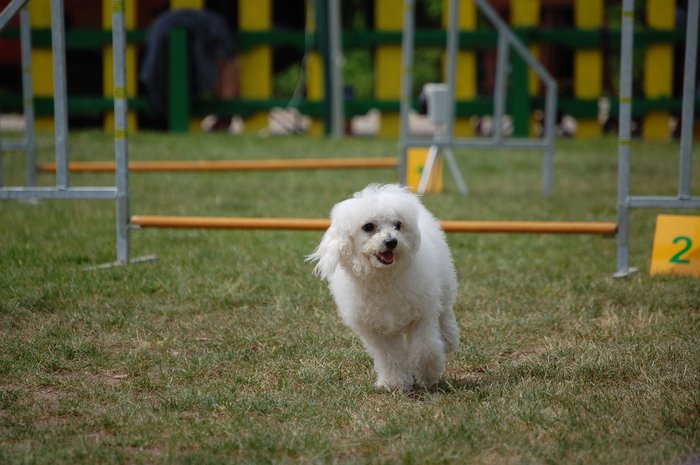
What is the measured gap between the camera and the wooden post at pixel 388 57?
15641mm

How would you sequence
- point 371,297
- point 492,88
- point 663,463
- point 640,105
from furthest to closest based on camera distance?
point 492,88
point 640,105
point 371,297
point 663,463

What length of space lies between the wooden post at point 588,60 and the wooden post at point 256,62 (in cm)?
466

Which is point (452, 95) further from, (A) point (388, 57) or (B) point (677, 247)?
(A) point (388, 57)

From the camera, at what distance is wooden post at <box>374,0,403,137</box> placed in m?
15.6

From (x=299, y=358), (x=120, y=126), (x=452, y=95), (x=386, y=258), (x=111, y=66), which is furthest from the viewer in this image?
(x=111, y=66)

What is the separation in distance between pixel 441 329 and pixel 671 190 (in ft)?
21.3

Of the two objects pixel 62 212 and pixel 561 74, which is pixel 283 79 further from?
pixel 62 212

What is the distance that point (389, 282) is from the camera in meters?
4.27

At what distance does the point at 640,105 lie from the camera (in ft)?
51.5

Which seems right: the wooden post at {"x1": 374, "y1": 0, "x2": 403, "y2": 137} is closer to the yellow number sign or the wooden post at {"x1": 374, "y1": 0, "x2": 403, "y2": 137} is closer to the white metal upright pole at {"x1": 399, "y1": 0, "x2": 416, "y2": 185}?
the white metal upright pole at {"x1": 399, "y1": 0, "x2": 416, "y2": 185}

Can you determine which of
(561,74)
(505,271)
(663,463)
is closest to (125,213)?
(505,271)

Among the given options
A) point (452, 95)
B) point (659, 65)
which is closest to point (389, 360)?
point (452, 95)

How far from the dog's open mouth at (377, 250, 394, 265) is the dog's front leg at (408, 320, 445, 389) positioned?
12.7 inches

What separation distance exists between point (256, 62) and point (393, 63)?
2076 mm
